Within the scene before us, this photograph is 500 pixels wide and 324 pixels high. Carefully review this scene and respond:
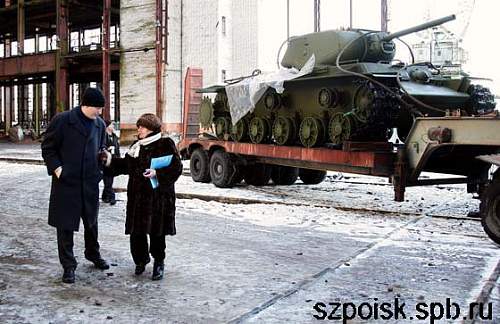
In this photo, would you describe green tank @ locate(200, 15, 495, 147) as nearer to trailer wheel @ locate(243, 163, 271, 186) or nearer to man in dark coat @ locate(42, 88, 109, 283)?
trailer wheel @ locate(243, 163, 271, 186)

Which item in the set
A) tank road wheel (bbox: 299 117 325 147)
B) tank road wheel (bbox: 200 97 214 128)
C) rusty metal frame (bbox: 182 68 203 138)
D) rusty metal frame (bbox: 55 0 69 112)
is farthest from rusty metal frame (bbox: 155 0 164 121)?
tank road wheel (bbox: 299 117 325 147)

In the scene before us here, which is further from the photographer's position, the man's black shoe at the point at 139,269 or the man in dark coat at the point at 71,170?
the man's black shoe at the point at 139,269

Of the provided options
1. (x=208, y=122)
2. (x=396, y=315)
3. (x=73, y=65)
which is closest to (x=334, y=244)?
(x=396, y=315)

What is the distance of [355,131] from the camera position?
10.5 metres

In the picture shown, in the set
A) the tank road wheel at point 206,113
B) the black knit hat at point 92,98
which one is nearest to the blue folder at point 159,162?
the black knit hat at point 92,98

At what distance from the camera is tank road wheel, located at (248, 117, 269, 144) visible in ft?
41.8

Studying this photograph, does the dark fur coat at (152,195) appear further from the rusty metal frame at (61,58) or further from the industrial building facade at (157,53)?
the rusty metal frame at (61,58)

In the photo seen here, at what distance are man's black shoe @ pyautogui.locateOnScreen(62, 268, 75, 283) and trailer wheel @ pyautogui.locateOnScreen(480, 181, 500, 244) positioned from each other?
4706mm

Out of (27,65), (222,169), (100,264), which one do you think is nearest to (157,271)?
(100,264)

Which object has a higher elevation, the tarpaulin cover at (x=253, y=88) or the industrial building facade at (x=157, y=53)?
the industrial building facade at (x=157, y=53)

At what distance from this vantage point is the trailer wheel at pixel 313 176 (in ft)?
45.5

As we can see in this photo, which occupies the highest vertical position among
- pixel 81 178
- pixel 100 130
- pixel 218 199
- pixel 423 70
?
pixel 423 70

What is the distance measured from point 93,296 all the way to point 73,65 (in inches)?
1150

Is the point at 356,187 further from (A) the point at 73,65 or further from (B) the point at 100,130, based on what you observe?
(A) the point at 73,65
